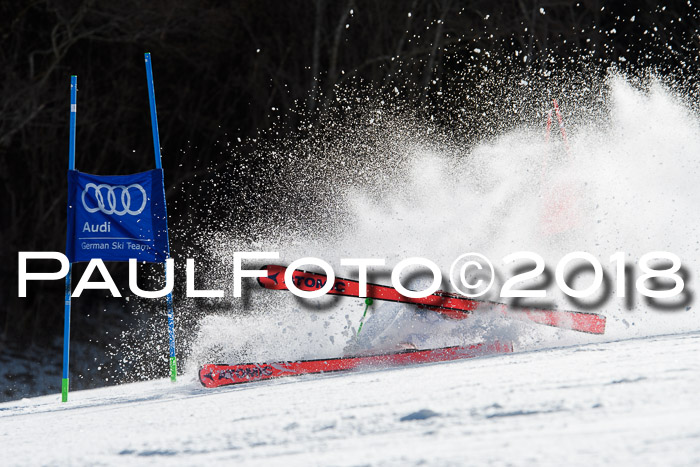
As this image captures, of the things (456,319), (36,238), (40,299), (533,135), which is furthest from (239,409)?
(36,238)

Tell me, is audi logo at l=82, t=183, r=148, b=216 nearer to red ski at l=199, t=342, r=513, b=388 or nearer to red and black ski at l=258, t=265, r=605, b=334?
red and black ski at l=258, t=265, r=605, b=334

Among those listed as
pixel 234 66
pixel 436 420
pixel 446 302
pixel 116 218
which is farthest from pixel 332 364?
pixel 234 66

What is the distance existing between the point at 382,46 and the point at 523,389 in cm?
1495

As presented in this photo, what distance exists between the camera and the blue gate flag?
214 inches

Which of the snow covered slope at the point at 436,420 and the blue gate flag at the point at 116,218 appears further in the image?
the blue gate flag at the point at 116,218

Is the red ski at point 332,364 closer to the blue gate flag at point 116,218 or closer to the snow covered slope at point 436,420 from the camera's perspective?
the snow covered slope at point 436,420

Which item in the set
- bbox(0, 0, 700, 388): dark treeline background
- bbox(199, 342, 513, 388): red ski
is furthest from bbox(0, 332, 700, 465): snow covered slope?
bbox(0, 0, 700, 388): dark treeline background

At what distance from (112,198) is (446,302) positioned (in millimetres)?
2147

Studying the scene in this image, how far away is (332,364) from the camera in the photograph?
511 cm

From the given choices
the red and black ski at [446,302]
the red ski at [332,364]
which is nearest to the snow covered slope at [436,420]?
the red ski at [332,364]

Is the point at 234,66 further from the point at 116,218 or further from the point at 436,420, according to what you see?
the point at 436,420

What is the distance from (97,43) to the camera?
17531 mm

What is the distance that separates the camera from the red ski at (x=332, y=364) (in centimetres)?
497

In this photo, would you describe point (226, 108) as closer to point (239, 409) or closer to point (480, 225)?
point (480, 225)
